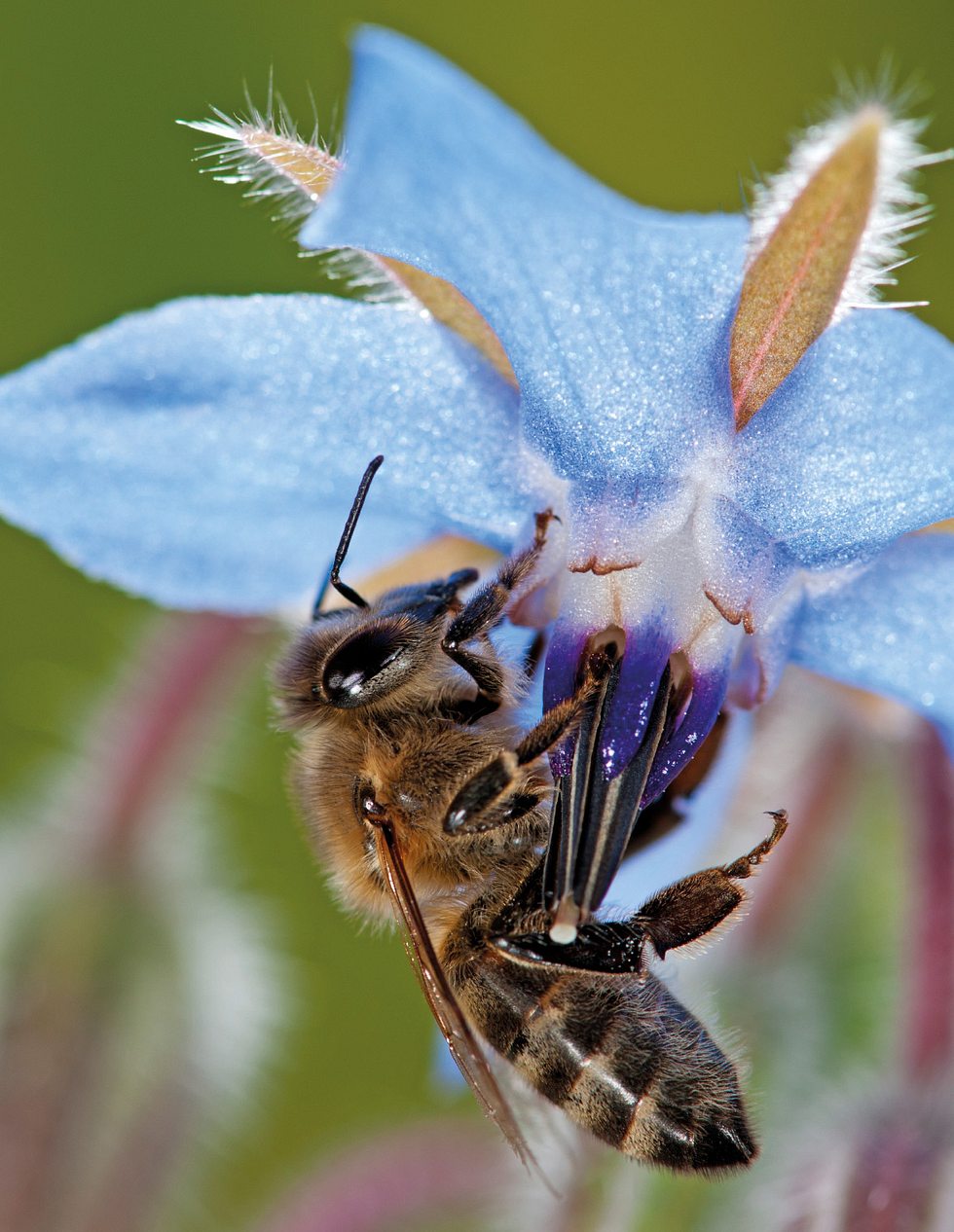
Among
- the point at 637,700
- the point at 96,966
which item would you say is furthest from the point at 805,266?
the point at 96,966

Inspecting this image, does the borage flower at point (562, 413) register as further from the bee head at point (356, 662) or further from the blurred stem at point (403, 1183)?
the blurred stem at point (403, 1183)

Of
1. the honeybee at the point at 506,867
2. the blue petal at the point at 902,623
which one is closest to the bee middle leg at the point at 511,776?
the honeybee at the point at 506,867

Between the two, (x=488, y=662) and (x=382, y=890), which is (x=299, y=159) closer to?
(x=488, y=662)

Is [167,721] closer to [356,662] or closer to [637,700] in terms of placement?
[356,662]

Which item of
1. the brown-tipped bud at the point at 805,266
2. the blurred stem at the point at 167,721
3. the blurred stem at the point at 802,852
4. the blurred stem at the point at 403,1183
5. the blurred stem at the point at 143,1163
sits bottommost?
the blurred stem at the point at 143,1163

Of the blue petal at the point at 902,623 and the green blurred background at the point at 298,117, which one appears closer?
the blue petal at the point at 902,623

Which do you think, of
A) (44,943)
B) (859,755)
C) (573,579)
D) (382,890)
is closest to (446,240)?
(573,579)

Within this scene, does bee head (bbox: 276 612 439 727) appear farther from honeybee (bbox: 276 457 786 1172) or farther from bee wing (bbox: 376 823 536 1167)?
bee wing (bbox: 376 823 536 1167)
